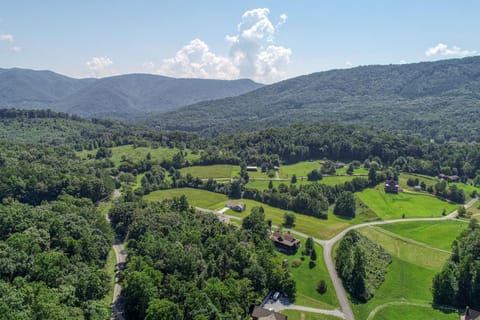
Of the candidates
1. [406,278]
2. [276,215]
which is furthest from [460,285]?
[276,215]

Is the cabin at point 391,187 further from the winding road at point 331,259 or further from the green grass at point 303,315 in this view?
the green grass at point 303,315

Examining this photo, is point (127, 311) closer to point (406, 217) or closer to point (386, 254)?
point (386, 254)

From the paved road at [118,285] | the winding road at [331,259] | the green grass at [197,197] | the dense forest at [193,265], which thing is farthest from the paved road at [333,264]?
the green grass at [197,197]

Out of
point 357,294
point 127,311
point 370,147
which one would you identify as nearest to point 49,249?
point 127,311

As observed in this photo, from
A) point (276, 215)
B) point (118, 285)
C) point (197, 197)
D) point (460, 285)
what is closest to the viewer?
point (118, 285)

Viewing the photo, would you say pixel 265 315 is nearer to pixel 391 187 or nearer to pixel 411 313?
pixel 411 313
